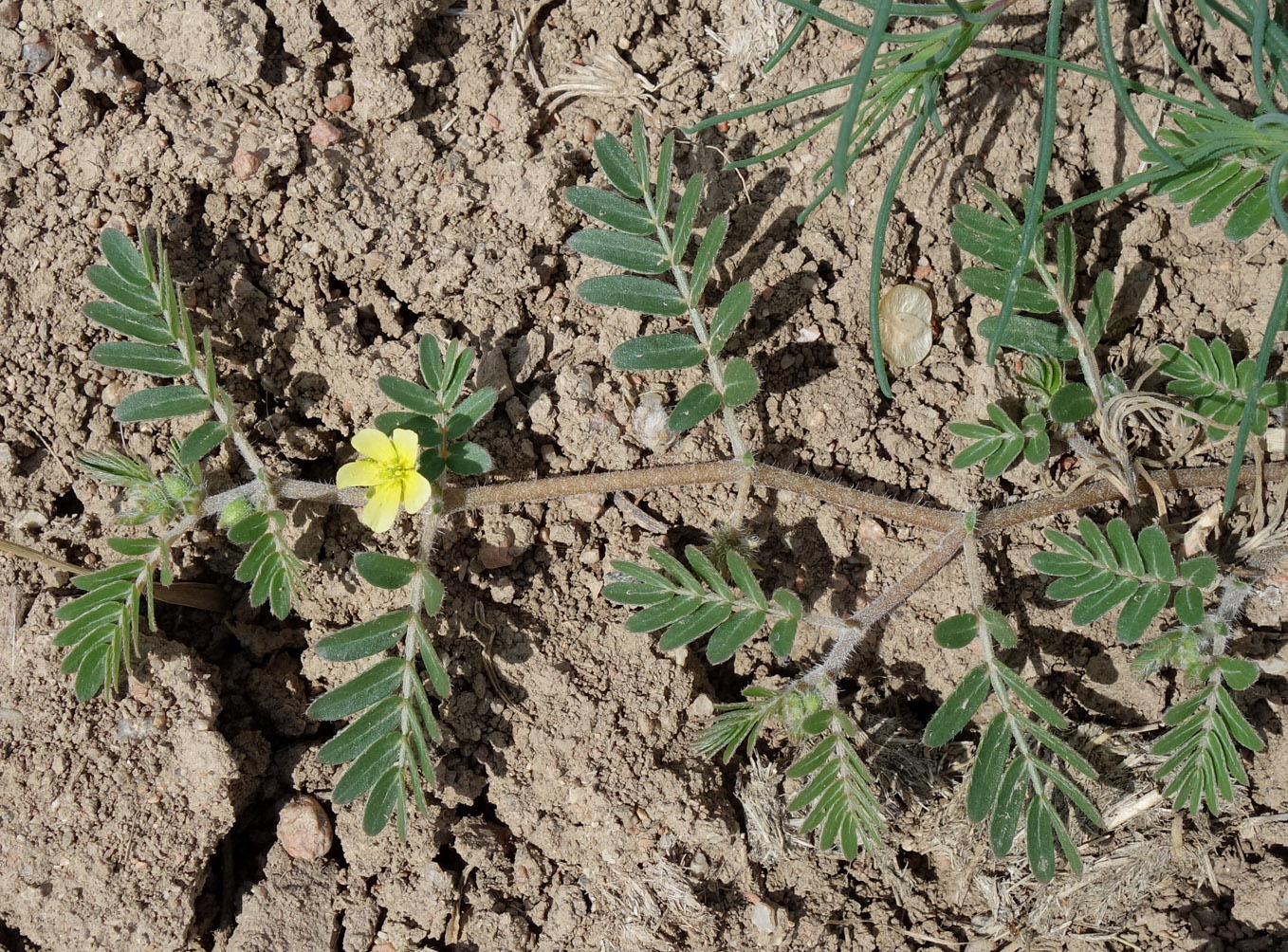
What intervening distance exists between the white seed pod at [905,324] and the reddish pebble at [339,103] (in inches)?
67.6

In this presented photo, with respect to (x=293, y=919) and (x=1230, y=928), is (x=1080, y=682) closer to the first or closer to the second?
(x=1230, y=928)

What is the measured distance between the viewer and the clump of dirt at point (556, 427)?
2961 millimetres

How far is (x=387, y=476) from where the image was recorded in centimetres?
268

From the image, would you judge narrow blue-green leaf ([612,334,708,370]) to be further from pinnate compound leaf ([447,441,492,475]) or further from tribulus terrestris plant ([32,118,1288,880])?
pinnate compound leaf ([447,441,492,475])

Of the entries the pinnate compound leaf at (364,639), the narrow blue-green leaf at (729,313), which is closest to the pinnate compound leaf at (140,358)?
the pinnate compound leaf at (364,639)

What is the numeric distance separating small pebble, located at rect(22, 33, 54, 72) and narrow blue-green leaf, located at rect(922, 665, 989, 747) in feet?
10.4

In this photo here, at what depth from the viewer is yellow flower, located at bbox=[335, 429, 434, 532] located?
8.66ft

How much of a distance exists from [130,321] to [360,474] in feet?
2.49

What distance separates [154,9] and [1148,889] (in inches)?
154

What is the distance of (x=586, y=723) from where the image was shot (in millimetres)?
2977

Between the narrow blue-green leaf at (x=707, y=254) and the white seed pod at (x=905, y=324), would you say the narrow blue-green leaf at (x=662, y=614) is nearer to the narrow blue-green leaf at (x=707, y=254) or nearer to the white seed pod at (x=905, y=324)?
the narrow blue-green leaf at (x=707, y=254)

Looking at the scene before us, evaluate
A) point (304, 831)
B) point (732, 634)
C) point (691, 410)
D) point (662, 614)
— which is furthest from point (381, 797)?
point (691, 410)

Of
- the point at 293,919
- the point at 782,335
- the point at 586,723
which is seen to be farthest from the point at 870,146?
the point at 293,919

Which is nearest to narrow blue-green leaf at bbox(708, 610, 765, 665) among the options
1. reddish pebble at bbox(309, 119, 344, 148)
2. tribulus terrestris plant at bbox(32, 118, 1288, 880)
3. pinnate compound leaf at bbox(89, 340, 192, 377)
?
tribulus terrestris plant at bbox(32, 118, 1288, 880)
